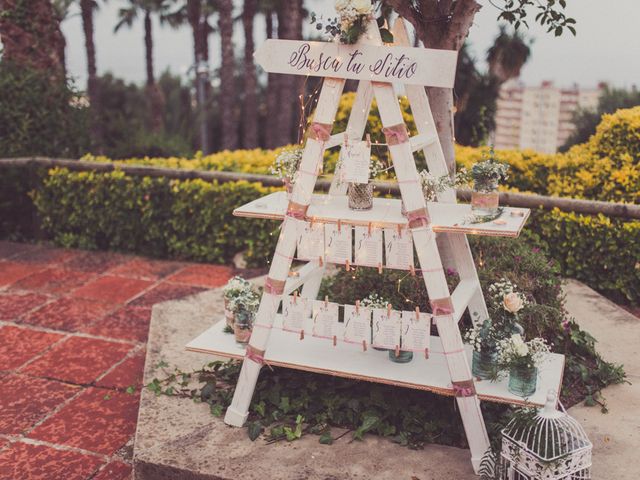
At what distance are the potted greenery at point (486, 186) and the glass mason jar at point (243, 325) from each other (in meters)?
1.35

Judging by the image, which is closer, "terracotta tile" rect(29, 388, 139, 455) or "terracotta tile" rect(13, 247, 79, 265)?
"terracotta tile" rect(29, 388, 139, 455)

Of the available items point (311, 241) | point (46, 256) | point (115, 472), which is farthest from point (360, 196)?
point (46, 256)

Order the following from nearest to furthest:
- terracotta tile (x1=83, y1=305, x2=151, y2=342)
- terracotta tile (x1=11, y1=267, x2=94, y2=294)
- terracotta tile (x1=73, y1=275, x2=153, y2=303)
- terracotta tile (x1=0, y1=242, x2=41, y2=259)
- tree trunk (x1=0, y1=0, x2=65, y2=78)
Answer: terracotta tile (x1=83, y1=305, x2=151, y2=342)
terracotta tile (x1=73, y1=275, x2=153, y2=303)
terracotta tile (x1=11, y1=267, x2=94, y2=294)
terracotta tile (x1=0, y1=242, x2=41, y2=259)
tree trunk (x1=0, y1=0, x2=65, y2=78)

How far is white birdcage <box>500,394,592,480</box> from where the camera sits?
271 cm

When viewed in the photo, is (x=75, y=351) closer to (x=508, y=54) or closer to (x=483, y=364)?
(x=483, y=364)

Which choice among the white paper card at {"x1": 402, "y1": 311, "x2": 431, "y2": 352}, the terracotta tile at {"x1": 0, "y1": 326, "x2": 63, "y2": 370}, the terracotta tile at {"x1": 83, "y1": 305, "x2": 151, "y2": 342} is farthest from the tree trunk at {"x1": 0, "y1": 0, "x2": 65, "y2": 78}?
the white paper card at {"x1": 402, "y1": 311, "x2": 431, "y2": 352}

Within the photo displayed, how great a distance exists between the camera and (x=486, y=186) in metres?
3.34

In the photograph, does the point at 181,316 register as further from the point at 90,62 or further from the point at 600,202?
the point at 90,62

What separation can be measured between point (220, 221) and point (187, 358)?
2.63 metres

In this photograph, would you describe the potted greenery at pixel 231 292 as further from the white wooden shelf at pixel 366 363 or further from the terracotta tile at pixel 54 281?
the terracotta tile at pixel 54 281

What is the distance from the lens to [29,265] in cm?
673

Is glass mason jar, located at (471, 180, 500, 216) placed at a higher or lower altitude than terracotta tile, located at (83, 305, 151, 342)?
higher

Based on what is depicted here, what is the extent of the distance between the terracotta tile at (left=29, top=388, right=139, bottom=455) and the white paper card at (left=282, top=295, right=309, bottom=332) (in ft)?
3.81

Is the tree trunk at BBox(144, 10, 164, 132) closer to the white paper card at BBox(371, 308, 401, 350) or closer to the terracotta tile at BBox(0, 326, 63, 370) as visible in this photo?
the terracotta tile at BBox(0, 326, 63, 370)
